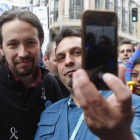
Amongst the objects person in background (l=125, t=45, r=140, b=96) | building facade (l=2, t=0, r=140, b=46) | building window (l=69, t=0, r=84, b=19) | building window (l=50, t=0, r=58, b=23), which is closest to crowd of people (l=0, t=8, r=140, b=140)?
person in background (l=125, t=45, r=140, b=96)

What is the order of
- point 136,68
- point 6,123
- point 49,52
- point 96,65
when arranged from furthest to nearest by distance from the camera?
point 49,52 → point 136,68 → point 6,123 → point 96,65

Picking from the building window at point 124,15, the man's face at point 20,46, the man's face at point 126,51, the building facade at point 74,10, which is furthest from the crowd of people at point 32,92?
the building window at point 124,15

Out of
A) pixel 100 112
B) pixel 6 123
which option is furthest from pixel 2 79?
pixel 100 112

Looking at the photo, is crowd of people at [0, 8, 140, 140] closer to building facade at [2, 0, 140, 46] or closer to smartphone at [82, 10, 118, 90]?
smartphone at [82, 10, 118, 90]

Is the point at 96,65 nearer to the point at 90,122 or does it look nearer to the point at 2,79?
the point at 90,122

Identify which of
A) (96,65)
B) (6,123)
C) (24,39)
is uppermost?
(24,39)

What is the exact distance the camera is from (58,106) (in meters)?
1.86

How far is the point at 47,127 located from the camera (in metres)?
1.69

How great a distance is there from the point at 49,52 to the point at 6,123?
209cm

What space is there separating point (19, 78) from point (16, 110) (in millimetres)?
280

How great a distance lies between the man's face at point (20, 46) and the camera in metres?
Answer: 1.79

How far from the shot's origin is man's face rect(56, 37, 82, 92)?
184 centimetres

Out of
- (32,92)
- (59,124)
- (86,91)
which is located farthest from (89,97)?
(32,92)

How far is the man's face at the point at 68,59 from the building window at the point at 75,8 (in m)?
28.1
